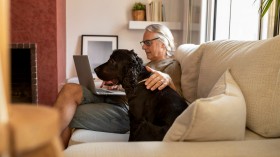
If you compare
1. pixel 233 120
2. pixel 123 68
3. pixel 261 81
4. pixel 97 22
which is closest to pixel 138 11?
pixel 97 22

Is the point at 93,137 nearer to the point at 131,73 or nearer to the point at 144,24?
the point at 131,73

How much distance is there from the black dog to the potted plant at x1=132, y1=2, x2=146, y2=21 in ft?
7.28

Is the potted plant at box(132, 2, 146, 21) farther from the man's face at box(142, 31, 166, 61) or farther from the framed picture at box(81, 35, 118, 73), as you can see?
the man's face at box(142, 31, 166, 61)

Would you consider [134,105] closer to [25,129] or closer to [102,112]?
[102,112]

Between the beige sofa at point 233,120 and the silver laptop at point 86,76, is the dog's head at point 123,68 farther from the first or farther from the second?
the beige sofa at point 233,120

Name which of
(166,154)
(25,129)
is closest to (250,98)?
(166,154)

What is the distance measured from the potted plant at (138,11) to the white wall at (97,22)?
0.37ft

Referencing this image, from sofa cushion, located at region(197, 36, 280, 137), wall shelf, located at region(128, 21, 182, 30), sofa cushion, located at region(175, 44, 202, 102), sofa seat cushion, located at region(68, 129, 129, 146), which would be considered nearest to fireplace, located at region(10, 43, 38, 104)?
wall shelf, located at region(128, 21, 182, 30)

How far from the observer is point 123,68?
1902 millimetres

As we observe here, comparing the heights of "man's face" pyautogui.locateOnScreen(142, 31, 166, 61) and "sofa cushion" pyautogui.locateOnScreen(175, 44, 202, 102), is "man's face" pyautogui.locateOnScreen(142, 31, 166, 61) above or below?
above

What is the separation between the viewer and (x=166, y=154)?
794 mm

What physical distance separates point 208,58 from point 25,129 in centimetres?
142

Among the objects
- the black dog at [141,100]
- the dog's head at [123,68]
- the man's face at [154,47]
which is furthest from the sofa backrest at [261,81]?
the man's face at [154,47]

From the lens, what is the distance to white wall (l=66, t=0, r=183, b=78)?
4.16 metres
